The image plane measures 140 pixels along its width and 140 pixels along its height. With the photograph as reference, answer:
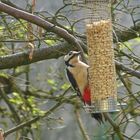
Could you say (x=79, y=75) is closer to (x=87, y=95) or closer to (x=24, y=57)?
(x=87, y=95)

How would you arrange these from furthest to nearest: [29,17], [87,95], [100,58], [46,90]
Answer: [46,90] < [87,95] < [100,58] < [29,17]

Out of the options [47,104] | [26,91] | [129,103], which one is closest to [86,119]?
[47,104]

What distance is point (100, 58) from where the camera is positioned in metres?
3.09

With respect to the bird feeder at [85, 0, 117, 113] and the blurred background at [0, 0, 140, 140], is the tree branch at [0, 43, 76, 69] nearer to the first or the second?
the blurred background at [0, 0, 140, 140]

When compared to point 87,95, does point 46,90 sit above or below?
below

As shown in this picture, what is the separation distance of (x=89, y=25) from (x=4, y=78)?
238cm

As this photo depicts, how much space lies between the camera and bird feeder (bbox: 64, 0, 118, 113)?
3055 mm

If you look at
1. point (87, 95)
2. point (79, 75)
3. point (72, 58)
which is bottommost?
point (87, 95)

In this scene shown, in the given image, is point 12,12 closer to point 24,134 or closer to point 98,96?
point 98,96

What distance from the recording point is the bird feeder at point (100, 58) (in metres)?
3.05

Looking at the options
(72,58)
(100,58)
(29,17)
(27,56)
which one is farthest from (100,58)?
(27,56)

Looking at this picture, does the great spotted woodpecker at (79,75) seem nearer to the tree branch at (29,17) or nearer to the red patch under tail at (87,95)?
the red patch under tail at (87,95)

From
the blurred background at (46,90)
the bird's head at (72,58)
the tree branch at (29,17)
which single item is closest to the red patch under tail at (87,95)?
the bird's head at (72,58)

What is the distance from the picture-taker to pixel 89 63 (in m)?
3.16
